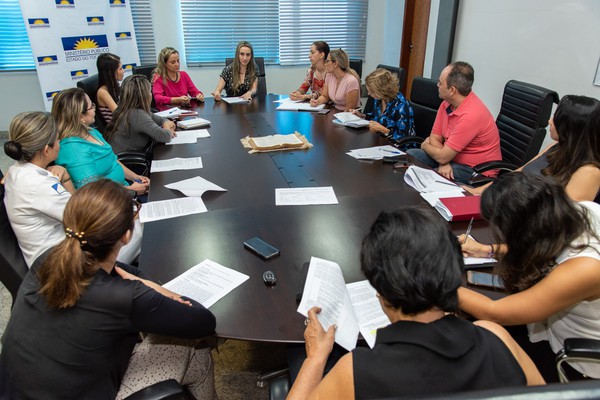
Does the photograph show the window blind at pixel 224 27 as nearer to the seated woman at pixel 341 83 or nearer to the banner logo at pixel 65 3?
the banner logo at pixel 65 3

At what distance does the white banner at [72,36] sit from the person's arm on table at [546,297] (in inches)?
192

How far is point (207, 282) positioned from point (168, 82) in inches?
128

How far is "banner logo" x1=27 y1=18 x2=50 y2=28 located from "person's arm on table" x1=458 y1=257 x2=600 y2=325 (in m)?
5.10

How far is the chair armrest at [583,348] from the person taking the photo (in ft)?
3.69

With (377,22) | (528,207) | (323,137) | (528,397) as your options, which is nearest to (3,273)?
(528,397)

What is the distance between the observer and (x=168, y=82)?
408 centimetres

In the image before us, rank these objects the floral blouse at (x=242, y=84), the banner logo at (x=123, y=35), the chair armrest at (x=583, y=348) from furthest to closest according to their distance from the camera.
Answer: the banner logo at (x=123, y=35)
the floral blouse at (x=242, y=84)
the chair armrest at (x=583, y=348)

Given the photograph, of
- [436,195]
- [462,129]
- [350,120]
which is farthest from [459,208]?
[350,120]

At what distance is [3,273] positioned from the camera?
141cm

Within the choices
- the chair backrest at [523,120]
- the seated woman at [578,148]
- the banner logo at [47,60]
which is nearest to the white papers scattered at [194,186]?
the seated woman at [578,148]

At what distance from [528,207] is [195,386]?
1.19m

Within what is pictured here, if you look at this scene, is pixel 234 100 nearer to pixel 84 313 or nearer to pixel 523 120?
pixel 523 120

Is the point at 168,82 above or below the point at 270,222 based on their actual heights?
above

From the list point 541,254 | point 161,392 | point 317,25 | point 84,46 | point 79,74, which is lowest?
point 161,392
